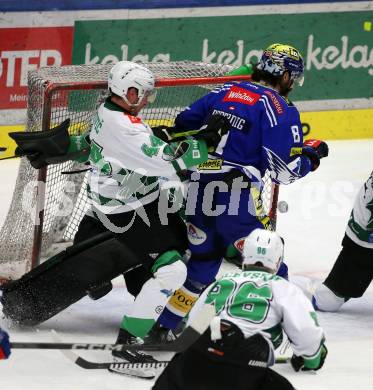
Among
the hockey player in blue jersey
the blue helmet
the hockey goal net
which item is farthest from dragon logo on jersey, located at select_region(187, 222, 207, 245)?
the hockey goal net

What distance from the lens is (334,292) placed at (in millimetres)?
6441

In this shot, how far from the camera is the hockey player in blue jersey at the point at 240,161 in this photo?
18.5 ft

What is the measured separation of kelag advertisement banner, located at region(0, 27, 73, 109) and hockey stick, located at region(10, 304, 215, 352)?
327 centimetres

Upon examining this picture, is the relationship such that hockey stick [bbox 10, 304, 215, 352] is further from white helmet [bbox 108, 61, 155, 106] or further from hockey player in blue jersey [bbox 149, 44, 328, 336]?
white helmet [bbox 108, 61, 155, 106]

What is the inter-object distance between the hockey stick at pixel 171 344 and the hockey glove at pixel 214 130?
2.74 feet

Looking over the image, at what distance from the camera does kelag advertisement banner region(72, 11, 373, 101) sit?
8773mm

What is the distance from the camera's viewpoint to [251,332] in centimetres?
443

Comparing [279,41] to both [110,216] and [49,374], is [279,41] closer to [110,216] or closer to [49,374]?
[110,216]

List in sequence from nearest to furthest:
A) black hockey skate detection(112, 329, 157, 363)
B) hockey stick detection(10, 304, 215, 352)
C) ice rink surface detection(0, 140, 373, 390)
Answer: hockey stick detection(10, 304, 215, 352) < ice rink surface detection(0, 140, 373, 390) < black hockey skate detection(112, 329, 157, 363)

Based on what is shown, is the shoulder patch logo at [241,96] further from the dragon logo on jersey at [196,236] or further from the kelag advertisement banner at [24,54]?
the kelag advertisement banner at [24,54]

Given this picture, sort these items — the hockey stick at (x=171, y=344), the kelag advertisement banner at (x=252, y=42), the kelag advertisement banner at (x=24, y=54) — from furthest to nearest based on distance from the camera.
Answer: the kelag advertisement banner at (x=252, y=42) < the kelag advertisement banner at (x=24, y=54) < the hockey stick at (x=171, y=344)

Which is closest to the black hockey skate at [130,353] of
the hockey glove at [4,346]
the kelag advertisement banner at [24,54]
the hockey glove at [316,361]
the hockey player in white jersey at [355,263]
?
the hockey glove at [4,346]

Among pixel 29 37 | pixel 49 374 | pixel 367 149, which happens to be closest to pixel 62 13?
pixel 29 37

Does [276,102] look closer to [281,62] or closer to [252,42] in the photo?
[281,62]
